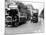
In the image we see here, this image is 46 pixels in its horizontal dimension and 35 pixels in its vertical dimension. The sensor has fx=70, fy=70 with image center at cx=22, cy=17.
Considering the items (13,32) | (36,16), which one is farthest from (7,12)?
(36,16)

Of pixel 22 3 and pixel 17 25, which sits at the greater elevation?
pixel 22 3

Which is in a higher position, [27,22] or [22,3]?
[22,3]

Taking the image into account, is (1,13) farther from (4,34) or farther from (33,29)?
(33,29)

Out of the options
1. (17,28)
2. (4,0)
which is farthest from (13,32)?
(4,0)

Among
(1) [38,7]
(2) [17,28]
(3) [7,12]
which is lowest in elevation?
(2) [17,28]

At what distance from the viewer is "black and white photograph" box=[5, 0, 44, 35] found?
1.91 metres

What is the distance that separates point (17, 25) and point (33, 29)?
0.46 meters

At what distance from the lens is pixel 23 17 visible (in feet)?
6.34

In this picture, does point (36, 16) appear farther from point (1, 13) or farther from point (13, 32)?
point (1, 13)

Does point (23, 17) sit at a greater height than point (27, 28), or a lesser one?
greater

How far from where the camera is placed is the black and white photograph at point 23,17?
1914 mm

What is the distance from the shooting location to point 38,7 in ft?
6.43

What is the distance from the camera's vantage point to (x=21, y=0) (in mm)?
1942

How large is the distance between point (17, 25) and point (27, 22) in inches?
11.4
